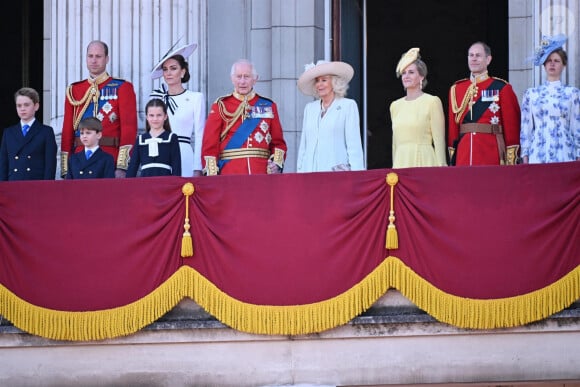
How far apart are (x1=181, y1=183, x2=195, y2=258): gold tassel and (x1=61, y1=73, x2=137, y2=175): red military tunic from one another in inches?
63.3

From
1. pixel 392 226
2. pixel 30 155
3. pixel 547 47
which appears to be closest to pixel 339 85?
pixel 547 47

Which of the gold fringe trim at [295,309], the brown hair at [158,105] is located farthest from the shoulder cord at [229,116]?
the gold fringe trim at [295,309]

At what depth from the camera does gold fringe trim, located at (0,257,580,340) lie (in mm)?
12922

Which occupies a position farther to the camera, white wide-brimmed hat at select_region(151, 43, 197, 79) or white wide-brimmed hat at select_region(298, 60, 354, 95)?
Result: white wide-brimmed hat at select_region(151, 43, 197, 79)

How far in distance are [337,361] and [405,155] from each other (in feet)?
6.96

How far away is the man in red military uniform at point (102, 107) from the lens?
49.0 ft

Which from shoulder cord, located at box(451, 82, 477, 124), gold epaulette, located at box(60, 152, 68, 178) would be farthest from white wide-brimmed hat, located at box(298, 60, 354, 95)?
gold epaulette, located at box(60, 152, 68, 178)

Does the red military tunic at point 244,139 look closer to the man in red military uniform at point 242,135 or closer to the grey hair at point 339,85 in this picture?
the man in red military uniform at point 242,135

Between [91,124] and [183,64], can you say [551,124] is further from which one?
[91,124]

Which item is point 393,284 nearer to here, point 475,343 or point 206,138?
point 475,343

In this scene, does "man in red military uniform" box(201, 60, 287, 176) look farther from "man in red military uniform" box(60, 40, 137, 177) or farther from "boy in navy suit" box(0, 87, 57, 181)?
"boy in navy suit" box(0, 87, 57, 181)

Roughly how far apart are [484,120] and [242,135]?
6.93ft

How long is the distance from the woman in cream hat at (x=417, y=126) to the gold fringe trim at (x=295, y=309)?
4.65 ft

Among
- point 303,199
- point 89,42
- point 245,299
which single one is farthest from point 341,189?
point 89,42
